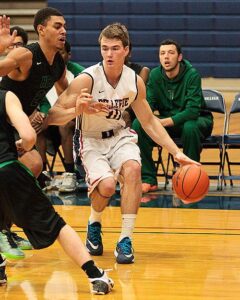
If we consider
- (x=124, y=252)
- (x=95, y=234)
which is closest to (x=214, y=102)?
(x=95, y=234)

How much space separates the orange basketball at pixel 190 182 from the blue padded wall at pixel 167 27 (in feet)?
36.0

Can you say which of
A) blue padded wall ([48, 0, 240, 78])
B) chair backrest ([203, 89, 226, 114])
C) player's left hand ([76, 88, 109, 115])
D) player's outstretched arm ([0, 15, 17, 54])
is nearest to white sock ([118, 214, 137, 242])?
player's left hand ([76, 88, 109, 115])

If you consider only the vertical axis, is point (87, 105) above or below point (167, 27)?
above

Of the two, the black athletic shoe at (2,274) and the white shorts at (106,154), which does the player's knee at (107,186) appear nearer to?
the white shorts at (106,154)

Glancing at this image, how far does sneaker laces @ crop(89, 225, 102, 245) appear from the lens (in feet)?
19.3

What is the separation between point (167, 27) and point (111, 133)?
11.1 meters

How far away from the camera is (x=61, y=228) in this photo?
470 centimetres

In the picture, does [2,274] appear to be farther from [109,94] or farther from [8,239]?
[109,94]

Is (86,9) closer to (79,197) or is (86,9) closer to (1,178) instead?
(79,197)

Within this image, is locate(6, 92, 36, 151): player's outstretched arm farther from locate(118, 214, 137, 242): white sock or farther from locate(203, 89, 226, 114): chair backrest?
locate(203, 89, 226, 114): chair backrest

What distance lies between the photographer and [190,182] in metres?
5.55

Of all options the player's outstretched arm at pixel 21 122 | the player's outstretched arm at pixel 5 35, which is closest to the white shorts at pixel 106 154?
the player's outstretched arm at pixel 5 35

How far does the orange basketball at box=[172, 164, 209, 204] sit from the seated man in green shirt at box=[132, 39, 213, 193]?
8.03 feet

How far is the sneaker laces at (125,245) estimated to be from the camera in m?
5.58
